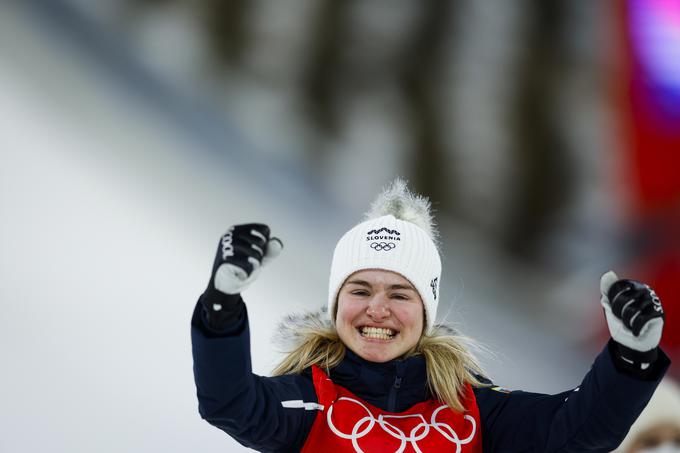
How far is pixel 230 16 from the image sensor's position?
3.75 metres

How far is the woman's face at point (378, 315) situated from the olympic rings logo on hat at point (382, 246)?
0.07m

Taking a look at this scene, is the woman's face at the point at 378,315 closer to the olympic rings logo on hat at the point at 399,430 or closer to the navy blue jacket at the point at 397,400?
the navy blue jacket at the point at 397,400

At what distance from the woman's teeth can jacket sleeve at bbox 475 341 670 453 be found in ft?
1.02

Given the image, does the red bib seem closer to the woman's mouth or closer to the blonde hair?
the blonde hair

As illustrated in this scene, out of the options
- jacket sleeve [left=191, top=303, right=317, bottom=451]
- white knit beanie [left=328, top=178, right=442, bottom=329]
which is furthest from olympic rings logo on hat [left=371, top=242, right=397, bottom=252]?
jacket sleeve [left=191, top=303, right=317, bottom=451]

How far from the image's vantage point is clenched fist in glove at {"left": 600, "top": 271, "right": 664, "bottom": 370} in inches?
76.7

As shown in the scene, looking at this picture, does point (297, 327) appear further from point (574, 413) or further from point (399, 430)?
point (574, 413)

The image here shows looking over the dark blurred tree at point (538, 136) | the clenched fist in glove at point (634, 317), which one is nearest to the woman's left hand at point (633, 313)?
the clenched fist in glove at point (634, 317)

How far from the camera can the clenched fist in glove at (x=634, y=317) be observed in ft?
6.39

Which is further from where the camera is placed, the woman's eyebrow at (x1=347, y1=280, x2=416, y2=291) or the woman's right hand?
the woman's eyebrow at (x1=347, y1=280, x2=416, y2=291)

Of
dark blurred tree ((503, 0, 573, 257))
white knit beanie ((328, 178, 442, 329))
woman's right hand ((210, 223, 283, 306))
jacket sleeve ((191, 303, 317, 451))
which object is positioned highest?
dark blurred tree ((503, 0, 573, 257))

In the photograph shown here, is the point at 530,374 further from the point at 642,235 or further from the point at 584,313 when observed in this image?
the point at 642,235

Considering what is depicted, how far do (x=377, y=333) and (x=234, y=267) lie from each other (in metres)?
0.70

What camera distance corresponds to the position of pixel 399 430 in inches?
93.0
